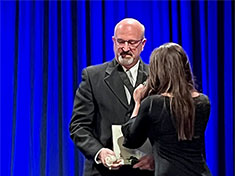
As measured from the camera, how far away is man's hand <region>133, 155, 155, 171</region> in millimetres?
2004

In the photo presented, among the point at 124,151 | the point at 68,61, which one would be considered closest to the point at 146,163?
the point at 124,151

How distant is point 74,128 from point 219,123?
2.06 m

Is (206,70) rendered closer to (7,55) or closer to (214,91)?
(214,91)

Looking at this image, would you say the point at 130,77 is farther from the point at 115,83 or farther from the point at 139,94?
the point at 139,94

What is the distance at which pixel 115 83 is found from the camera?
89.1 inches

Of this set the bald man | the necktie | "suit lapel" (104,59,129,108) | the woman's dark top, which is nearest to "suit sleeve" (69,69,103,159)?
the bald man

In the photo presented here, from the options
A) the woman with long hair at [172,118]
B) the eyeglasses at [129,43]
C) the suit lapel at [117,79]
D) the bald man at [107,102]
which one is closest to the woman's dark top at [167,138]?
the woman with long hair at [172,118]

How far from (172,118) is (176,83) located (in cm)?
14

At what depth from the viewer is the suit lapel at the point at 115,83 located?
7.29ft

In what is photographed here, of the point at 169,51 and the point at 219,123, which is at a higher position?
the point at 169,51

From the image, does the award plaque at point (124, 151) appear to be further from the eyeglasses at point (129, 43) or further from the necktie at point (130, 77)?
the eyeglasses at point (129, 43)

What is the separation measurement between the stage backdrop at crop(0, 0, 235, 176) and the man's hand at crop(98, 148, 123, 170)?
5.93 feet

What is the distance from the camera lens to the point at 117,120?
2184 mm

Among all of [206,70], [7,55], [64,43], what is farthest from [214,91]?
[7,55]
